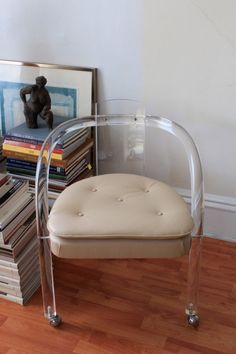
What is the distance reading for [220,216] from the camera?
189 centimetres

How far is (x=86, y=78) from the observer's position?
183 cm

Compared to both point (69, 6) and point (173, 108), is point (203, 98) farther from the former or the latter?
point (69, 6)

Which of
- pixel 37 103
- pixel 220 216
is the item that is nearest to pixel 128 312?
pixel 220 216

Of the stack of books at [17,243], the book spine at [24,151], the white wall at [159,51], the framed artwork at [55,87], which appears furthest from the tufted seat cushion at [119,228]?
the framed artwork at [55,87]

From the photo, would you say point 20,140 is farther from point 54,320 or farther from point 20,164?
point 54,320

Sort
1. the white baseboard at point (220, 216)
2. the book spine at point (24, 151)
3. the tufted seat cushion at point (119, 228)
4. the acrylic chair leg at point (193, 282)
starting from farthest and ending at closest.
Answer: the white baseboard at point (220, 216)
the book spine at point (24, 151)
the acrylic chair leg at point (193, 282)
the tufted seat cushion at point (119, 228)

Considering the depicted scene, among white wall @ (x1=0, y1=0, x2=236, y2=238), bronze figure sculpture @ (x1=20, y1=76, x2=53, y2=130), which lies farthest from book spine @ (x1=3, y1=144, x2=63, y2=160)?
white wall @ (x1=0, y1=0, x2=236, y2=238)

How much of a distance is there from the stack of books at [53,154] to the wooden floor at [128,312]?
340 mm

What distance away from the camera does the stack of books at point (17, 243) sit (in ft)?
5.04

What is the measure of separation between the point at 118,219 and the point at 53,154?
21.1 inches

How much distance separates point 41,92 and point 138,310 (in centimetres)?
90

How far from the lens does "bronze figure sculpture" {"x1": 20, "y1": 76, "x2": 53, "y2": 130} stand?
180cm

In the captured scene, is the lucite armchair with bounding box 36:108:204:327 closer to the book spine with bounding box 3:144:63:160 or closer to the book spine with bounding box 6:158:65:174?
the book spine with bounding box 3:144:63:160

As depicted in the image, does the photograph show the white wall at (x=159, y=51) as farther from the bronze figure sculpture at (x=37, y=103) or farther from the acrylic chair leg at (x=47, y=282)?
the acrylic chair leg at (x=47, y=282)
